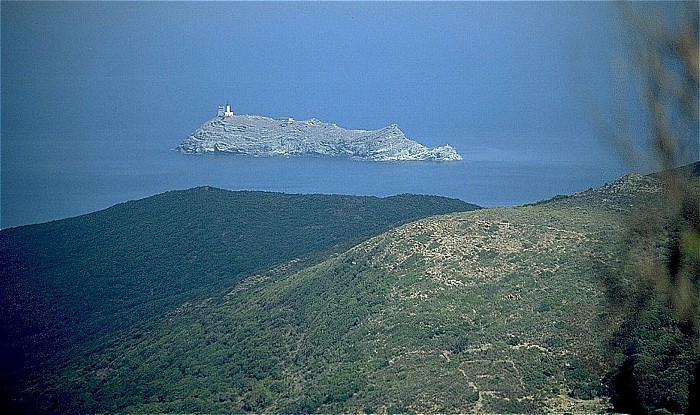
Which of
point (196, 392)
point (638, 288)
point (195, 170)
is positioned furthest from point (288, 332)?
point (195, 170)

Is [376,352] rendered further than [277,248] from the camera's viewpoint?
No

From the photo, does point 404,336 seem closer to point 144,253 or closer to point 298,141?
point 144,253

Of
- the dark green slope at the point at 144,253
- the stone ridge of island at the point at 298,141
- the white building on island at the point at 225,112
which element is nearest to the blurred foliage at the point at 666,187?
the dark green slope at the point at 144,253

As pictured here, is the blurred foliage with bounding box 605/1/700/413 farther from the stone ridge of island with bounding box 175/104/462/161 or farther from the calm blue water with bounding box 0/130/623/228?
the stone ridge of island with bounding box 175/104/462/161

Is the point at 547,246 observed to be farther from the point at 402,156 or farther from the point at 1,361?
the point at 402,156

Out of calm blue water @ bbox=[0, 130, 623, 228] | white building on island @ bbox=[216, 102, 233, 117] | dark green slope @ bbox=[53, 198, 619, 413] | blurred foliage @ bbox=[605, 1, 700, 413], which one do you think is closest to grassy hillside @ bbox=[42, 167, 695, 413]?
dark green slope @ bbox=[53, 198, 619, 413]

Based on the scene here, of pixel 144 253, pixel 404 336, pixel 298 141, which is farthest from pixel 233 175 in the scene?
pixel 404 336

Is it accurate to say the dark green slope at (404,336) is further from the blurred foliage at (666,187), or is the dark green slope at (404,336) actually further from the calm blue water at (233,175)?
the calm blue water at (233,175)
